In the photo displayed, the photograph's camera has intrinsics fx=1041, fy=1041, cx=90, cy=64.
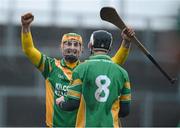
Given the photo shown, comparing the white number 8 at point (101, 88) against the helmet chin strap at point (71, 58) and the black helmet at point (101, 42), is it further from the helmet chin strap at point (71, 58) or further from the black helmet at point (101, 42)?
the helmet chin strap at point (71, 58)

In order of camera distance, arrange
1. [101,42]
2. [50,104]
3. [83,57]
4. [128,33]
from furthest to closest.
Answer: [83,57], [50,104], [128,33], [101,42]

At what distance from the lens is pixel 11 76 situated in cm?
2316

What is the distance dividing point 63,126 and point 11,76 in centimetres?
1114

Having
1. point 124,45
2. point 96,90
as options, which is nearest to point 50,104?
point 124,45

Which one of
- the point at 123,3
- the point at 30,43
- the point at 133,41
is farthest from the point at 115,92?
the point at 123,3

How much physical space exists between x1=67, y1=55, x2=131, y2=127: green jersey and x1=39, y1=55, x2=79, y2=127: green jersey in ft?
4.59

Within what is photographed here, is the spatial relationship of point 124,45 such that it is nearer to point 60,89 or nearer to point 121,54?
point 121,54

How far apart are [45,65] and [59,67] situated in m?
0.18

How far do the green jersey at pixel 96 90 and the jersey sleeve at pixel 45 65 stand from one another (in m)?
1.60

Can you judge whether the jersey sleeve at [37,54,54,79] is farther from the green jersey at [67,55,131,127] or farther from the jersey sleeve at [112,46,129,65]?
the green jersey at [67,55,131,127]

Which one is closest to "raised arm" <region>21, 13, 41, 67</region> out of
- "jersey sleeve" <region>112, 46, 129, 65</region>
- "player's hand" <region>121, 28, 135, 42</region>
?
"jersey sleeve" <region>112, 46, 129, 65</region>

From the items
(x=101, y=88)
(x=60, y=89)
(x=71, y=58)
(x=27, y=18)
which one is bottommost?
(x=60, y=89)

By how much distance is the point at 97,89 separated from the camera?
10602mm

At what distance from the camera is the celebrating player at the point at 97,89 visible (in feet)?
34.7
